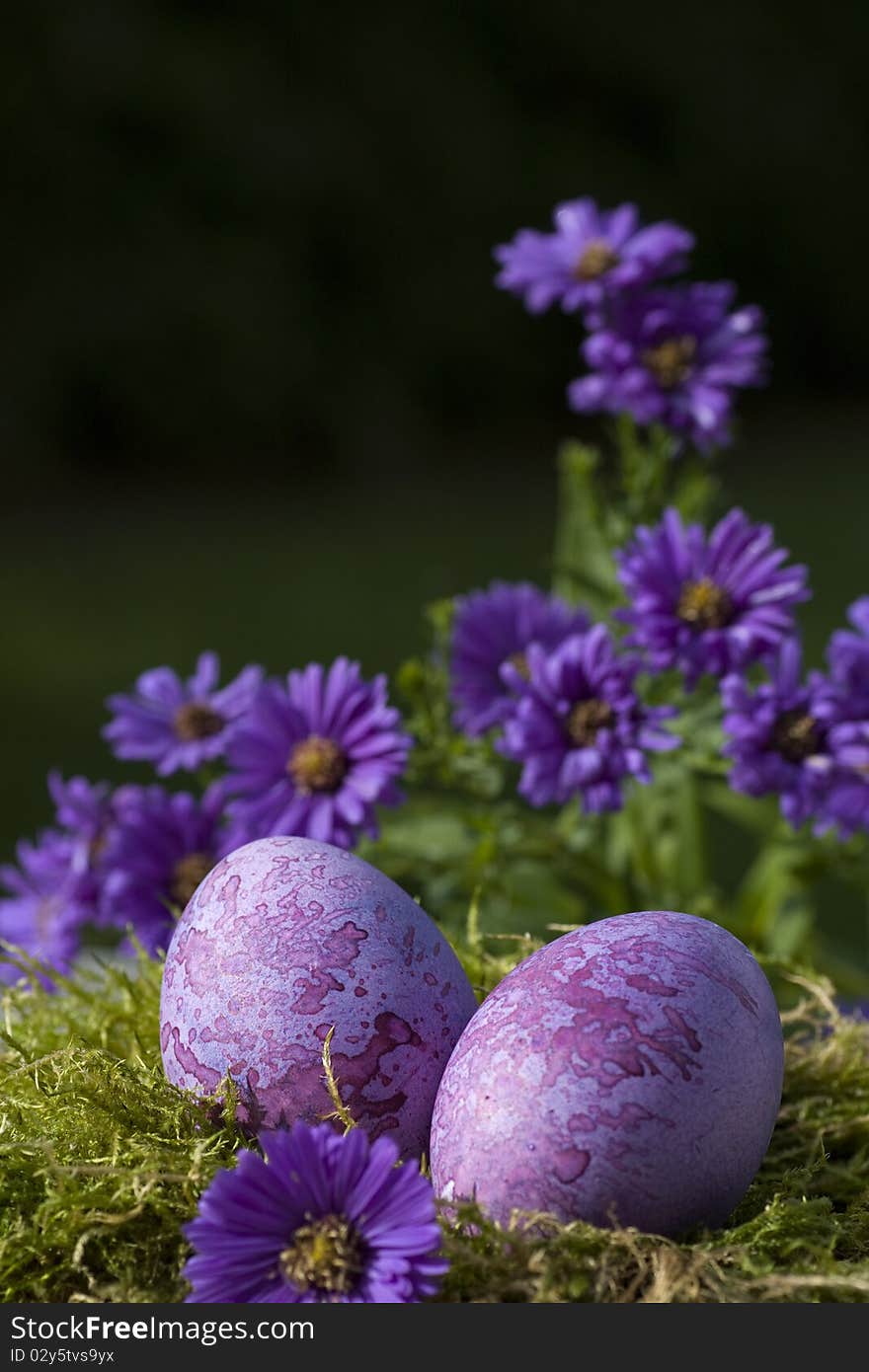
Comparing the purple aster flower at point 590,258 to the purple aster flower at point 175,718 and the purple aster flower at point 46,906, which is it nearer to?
the purple aster flower at point 175,718

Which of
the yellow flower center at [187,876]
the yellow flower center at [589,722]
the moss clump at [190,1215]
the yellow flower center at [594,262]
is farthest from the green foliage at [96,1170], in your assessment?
the yellow flower center at [594,262]

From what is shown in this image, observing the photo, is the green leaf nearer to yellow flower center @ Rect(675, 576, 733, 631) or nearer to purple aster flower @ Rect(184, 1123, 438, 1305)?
yellow flower center @ Rect(675, 576, 733, 631)

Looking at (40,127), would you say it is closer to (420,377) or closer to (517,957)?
(420,377)

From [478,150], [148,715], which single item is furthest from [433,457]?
[148,715]

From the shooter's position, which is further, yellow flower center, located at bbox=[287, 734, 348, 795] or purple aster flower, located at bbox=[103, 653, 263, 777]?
purple aster flower, located at bbox=[103, 653, 263, 777]

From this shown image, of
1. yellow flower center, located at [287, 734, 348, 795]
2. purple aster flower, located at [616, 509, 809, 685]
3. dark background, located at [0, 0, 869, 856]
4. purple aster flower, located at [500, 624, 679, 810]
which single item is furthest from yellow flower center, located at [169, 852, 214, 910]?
dark background, located at [0, 0, 869, 856]

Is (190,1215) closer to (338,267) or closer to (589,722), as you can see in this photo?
(589,722)
